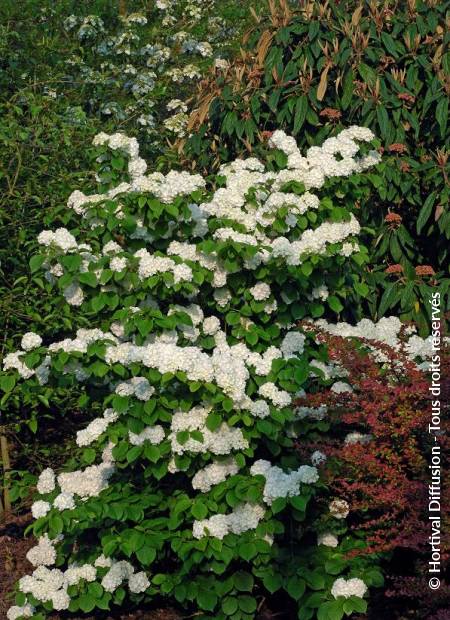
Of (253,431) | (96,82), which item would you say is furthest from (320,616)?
(96,82)

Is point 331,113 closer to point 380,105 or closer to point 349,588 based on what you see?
point 380,105

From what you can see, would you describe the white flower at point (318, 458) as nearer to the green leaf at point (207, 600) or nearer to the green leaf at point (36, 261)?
the green leaf at point (207, 600)

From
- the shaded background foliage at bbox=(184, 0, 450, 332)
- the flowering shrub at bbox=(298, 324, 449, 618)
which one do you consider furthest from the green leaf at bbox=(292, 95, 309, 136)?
the flowering shrub at bbox=(298, 324, 449, 618)

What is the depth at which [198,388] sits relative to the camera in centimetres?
335

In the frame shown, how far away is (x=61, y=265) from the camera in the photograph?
12.2 ft

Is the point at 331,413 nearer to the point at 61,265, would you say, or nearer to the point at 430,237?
the point at 61,265

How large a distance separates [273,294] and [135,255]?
631mm

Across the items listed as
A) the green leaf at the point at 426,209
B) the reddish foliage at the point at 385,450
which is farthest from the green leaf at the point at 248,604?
the green leaf at the point at 426,209

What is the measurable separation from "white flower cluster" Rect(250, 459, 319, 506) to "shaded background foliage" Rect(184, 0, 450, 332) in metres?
1.44

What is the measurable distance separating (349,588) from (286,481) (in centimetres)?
45

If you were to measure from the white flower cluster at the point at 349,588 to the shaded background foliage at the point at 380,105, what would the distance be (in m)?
1.59

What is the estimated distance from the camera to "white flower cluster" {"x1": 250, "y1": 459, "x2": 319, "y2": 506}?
344cm

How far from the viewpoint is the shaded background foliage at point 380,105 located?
486 centimetres

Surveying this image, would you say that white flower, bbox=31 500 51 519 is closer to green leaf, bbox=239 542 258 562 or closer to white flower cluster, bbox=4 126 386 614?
white flower cluster, bbox=4 126 386 614
